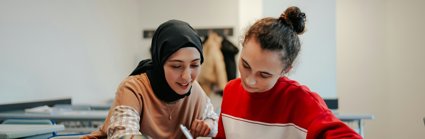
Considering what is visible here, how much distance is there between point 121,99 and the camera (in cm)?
115

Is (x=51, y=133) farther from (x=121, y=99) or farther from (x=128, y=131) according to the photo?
(x=128, y=131)

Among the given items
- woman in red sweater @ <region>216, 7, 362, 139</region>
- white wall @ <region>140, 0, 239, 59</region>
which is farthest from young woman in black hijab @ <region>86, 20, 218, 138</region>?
white wall @ <region>140, 0, 239, 59</region>

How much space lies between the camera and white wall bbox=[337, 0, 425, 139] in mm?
3840

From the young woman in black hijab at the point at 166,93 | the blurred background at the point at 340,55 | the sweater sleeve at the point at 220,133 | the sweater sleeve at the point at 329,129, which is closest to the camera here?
the sweater sleeve at the point at 329,129

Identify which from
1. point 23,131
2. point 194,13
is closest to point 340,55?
point 194,13

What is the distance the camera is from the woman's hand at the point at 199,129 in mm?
1204

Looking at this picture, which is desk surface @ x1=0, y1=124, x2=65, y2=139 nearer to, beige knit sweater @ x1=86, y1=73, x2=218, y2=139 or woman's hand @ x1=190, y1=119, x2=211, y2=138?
beige knit sweater @ x1=86, y1=73, x2=218, y2=139

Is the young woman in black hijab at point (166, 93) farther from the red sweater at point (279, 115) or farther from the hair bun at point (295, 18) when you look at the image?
the hair bun at point (295, 18)

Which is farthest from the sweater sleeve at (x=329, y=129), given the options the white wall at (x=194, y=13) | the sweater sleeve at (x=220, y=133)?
the white wall at (x=194, y=13)

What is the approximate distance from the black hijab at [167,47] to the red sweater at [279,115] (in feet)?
0.50

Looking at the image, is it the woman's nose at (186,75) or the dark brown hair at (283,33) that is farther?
the woman's nose at (186,75)

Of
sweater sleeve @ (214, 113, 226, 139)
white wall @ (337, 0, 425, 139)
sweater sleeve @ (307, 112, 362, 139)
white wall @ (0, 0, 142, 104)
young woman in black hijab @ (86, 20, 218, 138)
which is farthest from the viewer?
white wall @ (337, 0, 425, 139)

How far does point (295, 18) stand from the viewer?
3.56 ft

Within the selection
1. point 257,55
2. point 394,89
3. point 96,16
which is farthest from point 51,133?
point 394,89
